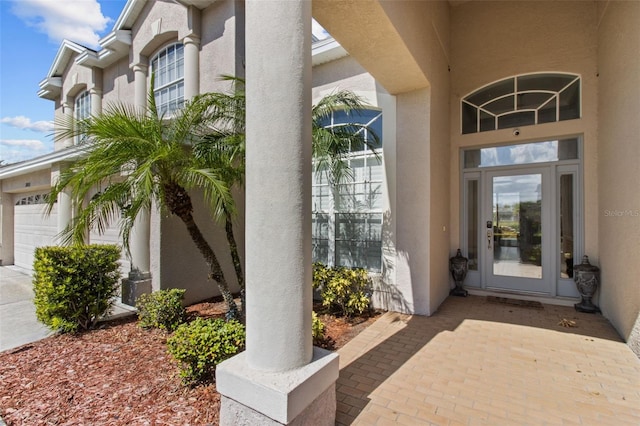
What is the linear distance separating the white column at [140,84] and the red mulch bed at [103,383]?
7654 millimetres

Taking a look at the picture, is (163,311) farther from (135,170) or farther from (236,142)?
(236,142)

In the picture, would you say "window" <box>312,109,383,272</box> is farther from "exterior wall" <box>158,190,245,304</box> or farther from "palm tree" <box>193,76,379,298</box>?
"exterior wall" <box>158,190,245,304</box>

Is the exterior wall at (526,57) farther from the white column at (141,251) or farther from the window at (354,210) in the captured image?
the white column at (141,251)

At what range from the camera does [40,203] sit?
437 inches

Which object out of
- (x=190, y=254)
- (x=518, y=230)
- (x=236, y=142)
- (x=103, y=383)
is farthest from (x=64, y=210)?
(x=518, y=230)

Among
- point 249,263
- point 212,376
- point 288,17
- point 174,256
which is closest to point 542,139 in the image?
point 288,17

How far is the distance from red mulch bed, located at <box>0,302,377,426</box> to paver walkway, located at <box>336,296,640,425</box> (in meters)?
0.94

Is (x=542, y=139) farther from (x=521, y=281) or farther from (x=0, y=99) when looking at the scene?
(x=0, y=99)

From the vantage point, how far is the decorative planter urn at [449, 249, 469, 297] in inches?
288

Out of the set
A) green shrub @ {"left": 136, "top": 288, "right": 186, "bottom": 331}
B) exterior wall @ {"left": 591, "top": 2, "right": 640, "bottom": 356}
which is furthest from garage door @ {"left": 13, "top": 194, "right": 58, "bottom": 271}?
exterior wall @ {"left": 591, "top": 2, "right": 640, "bottom": 356}

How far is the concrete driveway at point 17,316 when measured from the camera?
5156 millimetres

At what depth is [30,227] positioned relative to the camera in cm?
1152

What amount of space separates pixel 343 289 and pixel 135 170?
12.9 feet

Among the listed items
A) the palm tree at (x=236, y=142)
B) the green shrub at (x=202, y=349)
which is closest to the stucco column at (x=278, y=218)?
the green shrub at (x=202, y=349)
